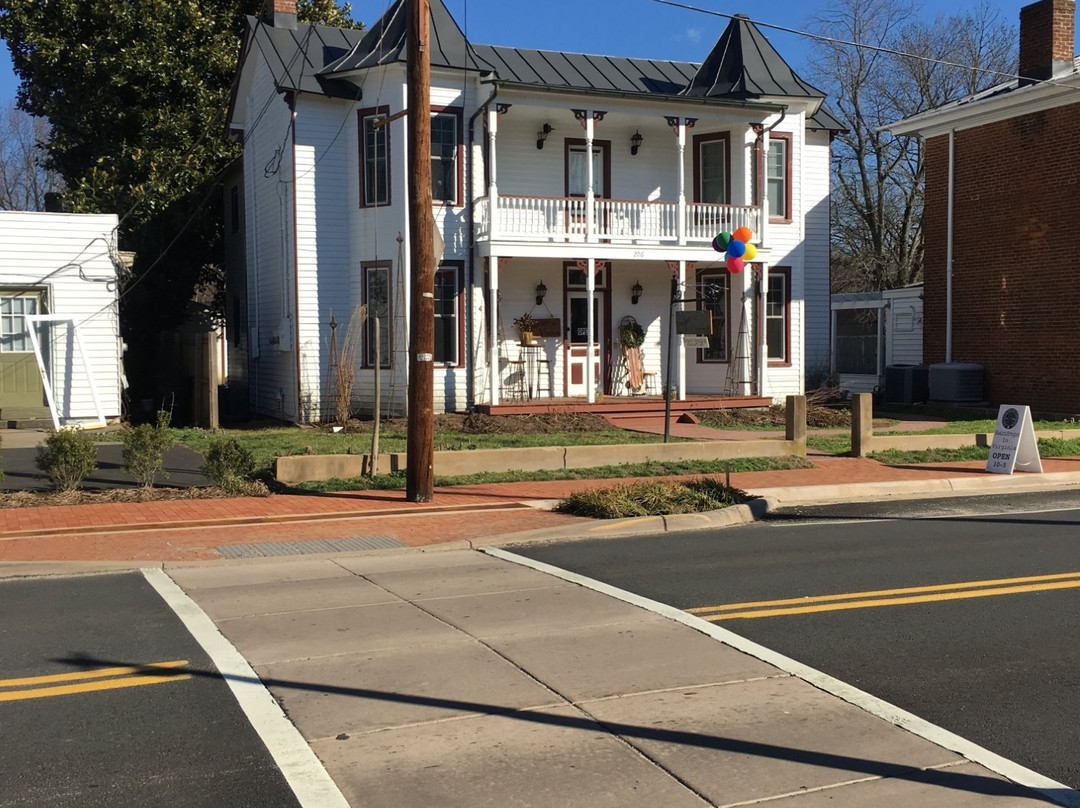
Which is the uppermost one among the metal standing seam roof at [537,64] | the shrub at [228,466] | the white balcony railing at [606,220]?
the metal standing seam roof at [537,64]

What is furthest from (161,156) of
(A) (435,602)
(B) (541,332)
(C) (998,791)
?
(C) (998,791)

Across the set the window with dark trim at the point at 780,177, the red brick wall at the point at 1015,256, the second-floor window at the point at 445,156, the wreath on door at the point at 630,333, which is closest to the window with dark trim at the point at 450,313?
the second-floor window at the point at 445,156

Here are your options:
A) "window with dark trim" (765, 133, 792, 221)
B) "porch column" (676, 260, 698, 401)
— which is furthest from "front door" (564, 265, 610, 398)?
"window with dark trim" (765, 133, 792, 221)

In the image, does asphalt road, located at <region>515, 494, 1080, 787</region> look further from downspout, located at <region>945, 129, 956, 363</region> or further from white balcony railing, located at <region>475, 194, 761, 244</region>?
downspout, located at <region>945, 129, 956, 363</region>

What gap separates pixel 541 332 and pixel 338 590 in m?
14.8

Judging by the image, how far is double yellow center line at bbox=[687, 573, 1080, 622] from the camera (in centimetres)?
761

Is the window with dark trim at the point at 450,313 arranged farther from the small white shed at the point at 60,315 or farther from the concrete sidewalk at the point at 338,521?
the concrete sidewalk at the point at 338,521

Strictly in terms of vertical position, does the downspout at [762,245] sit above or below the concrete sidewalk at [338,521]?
above

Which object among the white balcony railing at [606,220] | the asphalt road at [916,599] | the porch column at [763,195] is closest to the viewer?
the asphalt road at [916,599]

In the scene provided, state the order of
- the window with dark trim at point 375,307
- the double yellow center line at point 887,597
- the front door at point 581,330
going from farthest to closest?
the front door at point 581,330 → the window with dark trim at point 375,307 → the double yellow center line at point 887,597

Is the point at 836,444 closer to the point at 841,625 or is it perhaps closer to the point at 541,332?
the point at 541,332

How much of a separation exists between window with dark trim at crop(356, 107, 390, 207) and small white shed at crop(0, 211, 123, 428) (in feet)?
16.2

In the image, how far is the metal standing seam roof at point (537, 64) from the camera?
2144cm

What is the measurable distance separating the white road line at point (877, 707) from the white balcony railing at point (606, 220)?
1383cm
